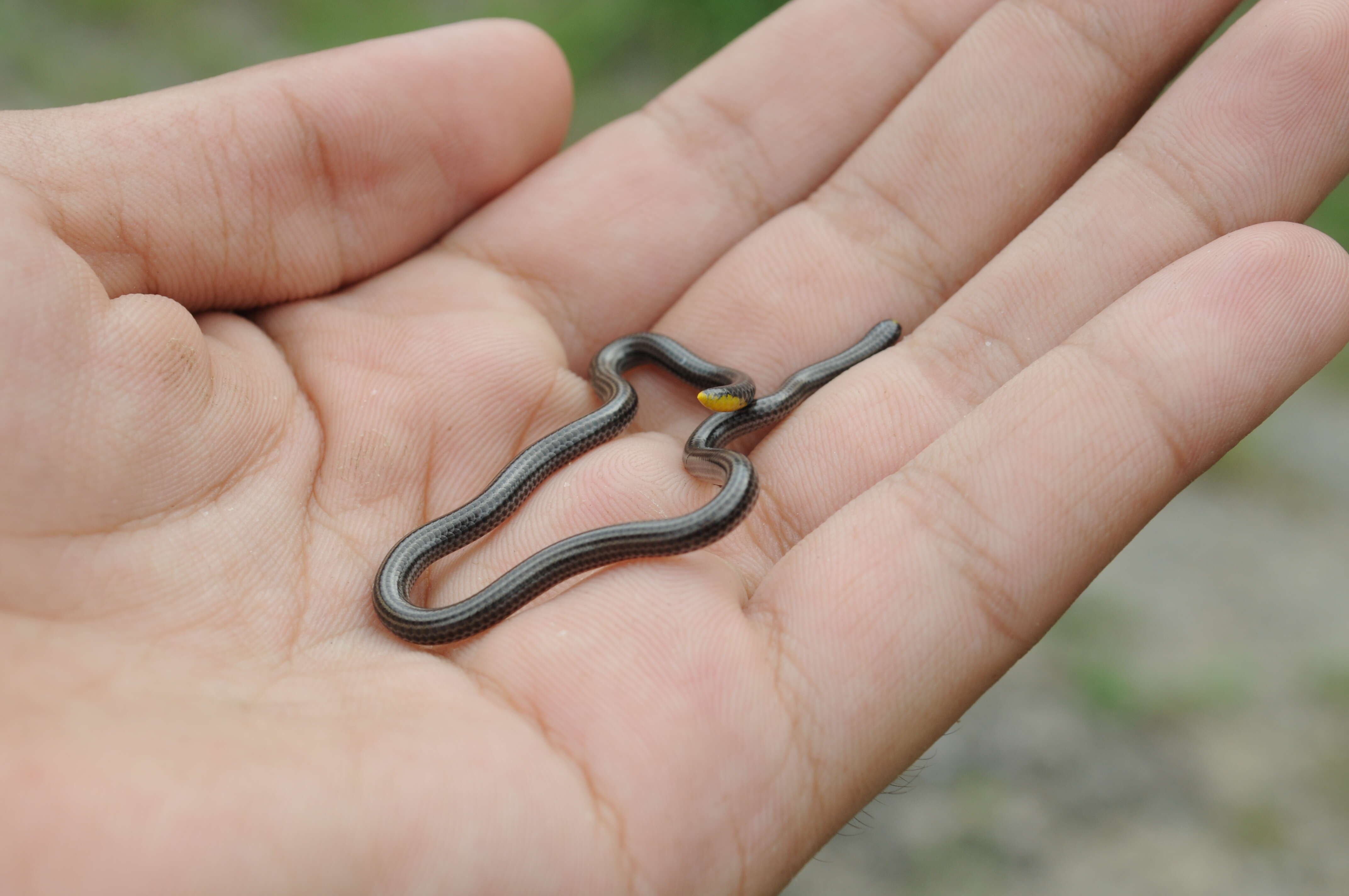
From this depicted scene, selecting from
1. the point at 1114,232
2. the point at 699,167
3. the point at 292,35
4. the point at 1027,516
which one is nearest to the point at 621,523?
the point at 1027,516

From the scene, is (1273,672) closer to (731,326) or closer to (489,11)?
(731,326)

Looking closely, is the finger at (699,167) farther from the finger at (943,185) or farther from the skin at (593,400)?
the finger at (943,185)

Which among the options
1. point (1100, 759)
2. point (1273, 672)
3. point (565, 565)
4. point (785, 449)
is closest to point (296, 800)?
point (565, 565)

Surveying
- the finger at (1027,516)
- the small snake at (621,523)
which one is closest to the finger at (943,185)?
the small snake at (621,523)

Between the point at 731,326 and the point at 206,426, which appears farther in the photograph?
the point at 731,326

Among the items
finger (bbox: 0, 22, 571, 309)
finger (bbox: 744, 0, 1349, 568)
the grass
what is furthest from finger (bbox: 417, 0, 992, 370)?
the grass

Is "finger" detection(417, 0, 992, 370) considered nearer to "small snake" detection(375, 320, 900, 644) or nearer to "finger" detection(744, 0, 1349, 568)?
"small snake" detection(375, 320, 900, 644)

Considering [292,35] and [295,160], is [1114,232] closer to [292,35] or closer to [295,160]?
[295,160]
